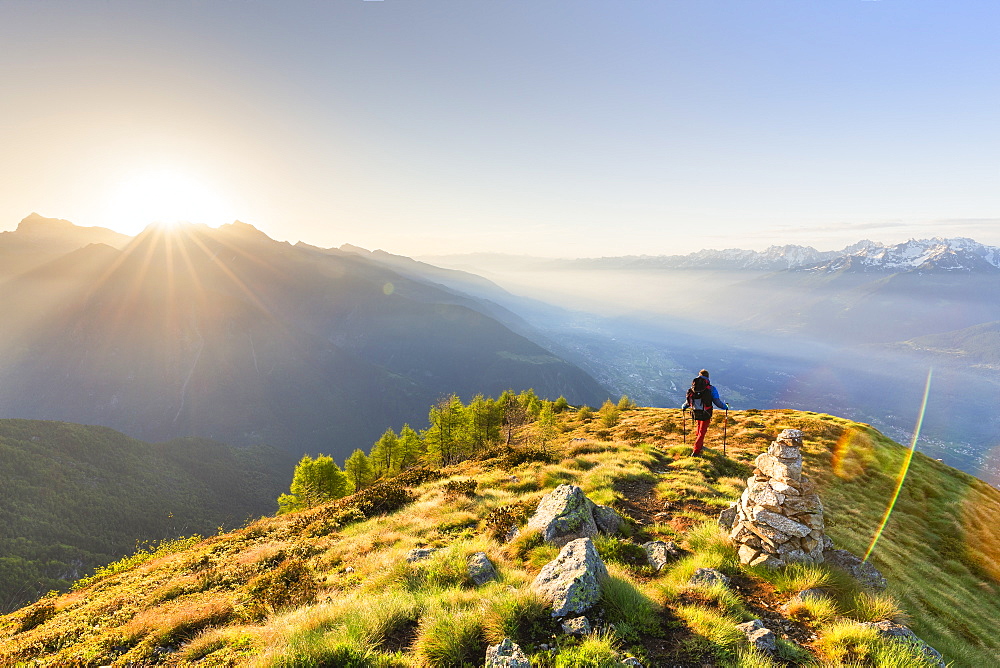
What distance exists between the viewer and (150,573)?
1574 centimetres

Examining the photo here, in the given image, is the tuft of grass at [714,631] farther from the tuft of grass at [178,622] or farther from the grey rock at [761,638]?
the tuft of grass at [178,622]

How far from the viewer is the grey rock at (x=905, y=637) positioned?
6281 mm

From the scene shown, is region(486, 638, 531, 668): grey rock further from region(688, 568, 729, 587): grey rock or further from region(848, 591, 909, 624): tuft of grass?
region(848, 591, 909, 624): tuft of grass

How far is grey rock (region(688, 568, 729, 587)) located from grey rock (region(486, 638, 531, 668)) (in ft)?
16.1

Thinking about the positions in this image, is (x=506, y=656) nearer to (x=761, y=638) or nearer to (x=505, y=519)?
(x=761, y=638)

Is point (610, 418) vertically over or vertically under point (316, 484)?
over

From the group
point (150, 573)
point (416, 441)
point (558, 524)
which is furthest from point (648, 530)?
point (416, 441)

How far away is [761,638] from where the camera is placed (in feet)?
20.5

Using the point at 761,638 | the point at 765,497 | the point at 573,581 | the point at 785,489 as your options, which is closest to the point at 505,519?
the point at 573,581

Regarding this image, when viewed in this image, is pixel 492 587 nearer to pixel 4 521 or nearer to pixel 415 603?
pixel 415 603

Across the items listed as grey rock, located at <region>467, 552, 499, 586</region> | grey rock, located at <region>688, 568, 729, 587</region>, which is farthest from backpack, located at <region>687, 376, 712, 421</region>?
grey rock, located at <region>467, 552, 499, 586</region>

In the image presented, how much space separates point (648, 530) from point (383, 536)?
9151 mm

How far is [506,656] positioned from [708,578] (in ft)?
18.1

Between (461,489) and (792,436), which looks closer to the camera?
(792,436)
